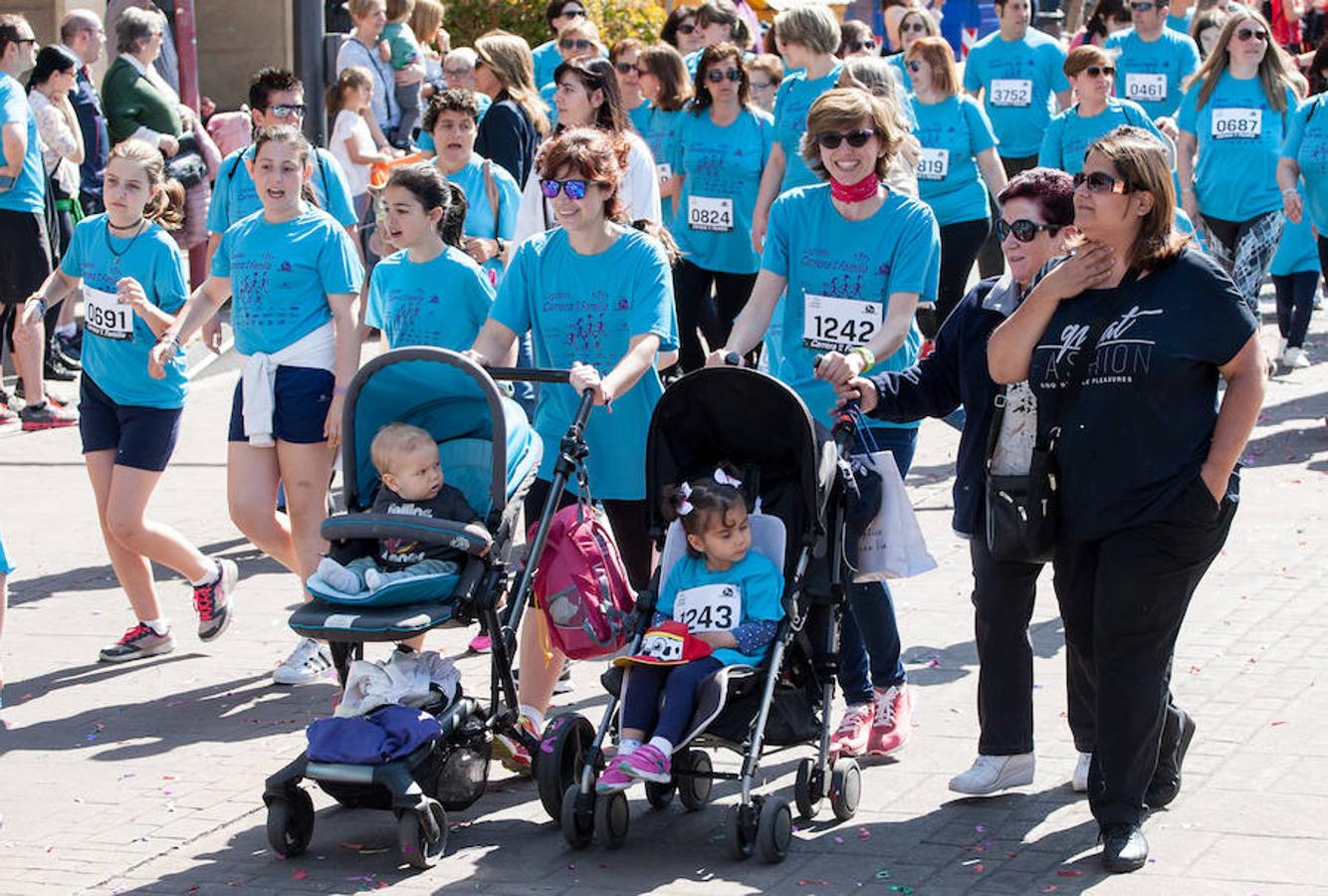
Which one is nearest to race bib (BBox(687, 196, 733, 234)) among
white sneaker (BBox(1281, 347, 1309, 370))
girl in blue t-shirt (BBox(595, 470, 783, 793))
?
white sneaker (BBox(1281, 347, 1309, 370))

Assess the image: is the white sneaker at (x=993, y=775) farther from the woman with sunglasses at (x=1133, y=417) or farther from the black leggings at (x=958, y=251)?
the black leggings at (x=958, y=251)

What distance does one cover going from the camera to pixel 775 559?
6.01 m

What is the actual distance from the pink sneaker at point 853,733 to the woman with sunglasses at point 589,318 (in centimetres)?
85

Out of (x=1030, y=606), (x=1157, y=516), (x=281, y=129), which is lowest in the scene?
(x=1030, y=606)

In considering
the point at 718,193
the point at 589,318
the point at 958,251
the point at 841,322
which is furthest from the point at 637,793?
the point at 958,251

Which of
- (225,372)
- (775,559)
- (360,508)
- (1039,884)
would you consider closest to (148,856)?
(360,508)

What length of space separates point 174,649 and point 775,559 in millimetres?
3065

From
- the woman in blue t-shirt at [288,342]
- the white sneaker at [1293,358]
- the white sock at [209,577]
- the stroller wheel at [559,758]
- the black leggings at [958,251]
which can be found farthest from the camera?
the white sneaker at [1293,358]

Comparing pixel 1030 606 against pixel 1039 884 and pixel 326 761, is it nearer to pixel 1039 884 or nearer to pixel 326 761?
pixel 1039 884

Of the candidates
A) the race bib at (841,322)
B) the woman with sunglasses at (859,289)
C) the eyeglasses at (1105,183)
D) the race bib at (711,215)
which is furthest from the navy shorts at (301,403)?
the race bib at (711,215)

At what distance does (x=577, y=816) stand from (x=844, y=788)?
0.75m

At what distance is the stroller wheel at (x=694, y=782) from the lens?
5863mm

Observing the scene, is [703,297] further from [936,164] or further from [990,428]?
[990,428]

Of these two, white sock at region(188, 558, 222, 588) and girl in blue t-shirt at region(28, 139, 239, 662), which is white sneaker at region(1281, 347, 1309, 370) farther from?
white sock at region(188, 558, 222, 588)
